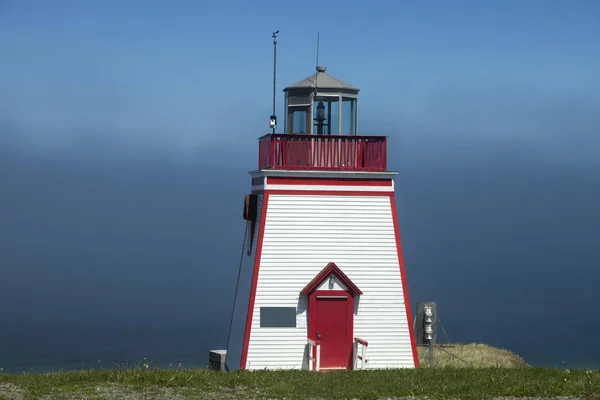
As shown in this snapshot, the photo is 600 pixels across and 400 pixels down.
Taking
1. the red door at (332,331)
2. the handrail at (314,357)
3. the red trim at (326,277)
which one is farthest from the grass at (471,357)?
the handrail at (314,357)

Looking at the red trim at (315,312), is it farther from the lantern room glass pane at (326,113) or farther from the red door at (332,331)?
the lantern room glass pane at (326,113)

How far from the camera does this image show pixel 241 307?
2336 cm

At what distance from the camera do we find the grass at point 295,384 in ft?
60.0

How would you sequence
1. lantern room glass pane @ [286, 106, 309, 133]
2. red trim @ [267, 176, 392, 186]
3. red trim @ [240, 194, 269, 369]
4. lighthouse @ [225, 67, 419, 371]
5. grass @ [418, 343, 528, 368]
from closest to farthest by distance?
red trim @ [240, 194, 269, 369] < lighthouse @ [225, 67, 419, 371] < red trim @ [267, 176, 392, 186] < lantern room glass pane @ [286, 106, 309, 133] < grass @ [418, 343, 528, 368]

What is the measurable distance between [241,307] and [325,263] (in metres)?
2.48

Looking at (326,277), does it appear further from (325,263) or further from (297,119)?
(297,119)

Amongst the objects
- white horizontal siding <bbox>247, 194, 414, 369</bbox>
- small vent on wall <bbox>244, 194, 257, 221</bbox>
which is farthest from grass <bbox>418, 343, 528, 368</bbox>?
small vent on wall <bbox>244, 194, 257, 221</bbox>

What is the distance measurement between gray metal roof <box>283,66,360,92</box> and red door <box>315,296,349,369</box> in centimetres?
478

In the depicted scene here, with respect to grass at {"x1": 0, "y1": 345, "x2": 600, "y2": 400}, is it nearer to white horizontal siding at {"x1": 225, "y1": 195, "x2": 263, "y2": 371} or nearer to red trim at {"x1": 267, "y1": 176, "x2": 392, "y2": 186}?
white horizontal siding at {"x1": 225, "y1": 195, "x2": 263, "y2": 371}

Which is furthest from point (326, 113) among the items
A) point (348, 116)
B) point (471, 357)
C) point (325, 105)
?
point (471, 357)

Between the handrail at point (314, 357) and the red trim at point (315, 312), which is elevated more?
the red trim at point (315, 312)

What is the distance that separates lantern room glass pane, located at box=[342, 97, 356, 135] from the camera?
2323cm

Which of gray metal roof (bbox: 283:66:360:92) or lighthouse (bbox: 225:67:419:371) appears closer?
lighthouse (bbox: 225:67:419:371)

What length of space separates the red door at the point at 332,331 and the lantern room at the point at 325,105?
12.7ft
